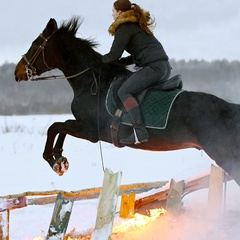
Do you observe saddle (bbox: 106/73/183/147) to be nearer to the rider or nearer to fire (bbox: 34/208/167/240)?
the rider

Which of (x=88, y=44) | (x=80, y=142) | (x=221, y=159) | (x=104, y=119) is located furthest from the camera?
(x=80, y=142)

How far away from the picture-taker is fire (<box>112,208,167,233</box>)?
240 inches

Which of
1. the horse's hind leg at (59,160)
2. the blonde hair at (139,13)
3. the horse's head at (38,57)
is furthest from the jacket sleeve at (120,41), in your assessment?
the horse's hind leg at (59,160)

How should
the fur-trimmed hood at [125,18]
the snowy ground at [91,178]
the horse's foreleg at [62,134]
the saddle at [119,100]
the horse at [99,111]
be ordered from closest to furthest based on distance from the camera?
the horse at [99,111] < the fur-trimmed hood at [125,18] < the saddle at [119,100] < the horse's foreleg at [62,134] < the snowy ground at [91,178]

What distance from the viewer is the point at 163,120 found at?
18.3 feet

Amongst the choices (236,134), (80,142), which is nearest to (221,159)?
(236,134)

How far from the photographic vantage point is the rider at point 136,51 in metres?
5.62

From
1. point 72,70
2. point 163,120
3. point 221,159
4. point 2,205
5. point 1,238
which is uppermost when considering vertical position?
point 72,70

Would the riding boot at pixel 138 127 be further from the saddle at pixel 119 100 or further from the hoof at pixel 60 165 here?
the hoof at pixel 60 165

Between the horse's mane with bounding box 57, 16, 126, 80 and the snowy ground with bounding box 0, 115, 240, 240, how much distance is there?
1.97m

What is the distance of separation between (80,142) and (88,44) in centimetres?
981

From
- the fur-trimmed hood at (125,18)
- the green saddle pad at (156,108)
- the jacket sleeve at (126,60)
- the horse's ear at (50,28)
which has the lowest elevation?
the green saddle pad at (156,108)

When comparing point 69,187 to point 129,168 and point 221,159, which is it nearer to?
point 129,168

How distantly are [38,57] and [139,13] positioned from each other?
149 centimetres
